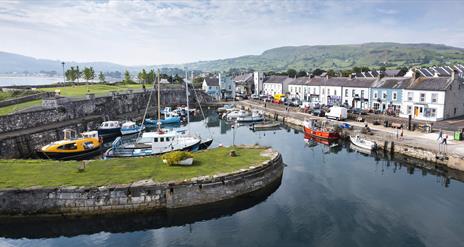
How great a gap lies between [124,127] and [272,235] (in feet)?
109

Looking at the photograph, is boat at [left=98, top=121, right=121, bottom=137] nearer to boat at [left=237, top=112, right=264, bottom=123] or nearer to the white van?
boat at [left=237, top=112, right=264, bottom=123]

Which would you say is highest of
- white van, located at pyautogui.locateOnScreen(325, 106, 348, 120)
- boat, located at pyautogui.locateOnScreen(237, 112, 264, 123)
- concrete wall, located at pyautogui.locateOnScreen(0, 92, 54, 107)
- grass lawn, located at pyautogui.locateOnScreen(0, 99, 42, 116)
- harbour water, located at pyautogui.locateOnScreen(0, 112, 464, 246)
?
concrete wall, located at pyautogui.locateOnScreen(0, 92, 54, 107)

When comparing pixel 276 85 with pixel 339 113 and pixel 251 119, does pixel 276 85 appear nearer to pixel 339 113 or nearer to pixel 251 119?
pixel 251 119

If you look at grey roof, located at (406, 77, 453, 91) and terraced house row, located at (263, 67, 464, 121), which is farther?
terraced house row, located at (263, 67, 464, 121)

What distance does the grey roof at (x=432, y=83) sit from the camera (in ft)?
143

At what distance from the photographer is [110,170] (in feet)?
74.6

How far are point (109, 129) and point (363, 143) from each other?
33186 mm

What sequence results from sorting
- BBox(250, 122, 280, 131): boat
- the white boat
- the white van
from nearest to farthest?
the white van → BBox(250, 122, 280, 131): boat → the white boat

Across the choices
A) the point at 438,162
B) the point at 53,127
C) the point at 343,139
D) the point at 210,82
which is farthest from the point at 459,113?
the point at 210,82

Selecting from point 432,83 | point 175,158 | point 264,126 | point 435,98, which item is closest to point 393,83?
point 432,83

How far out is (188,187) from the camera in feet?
67.4

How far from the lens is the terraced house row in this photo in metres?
43.8

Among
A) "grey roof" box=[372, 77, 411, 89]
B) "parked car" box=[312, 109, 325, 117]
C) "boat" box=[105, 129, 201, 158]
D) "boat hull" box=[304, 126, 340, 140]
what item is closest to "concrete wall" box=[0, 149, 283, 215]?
"boat" box=[105, 129, 201, 158]

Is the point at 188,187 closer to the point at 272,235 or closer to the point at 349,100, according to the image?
the point at 272,235
